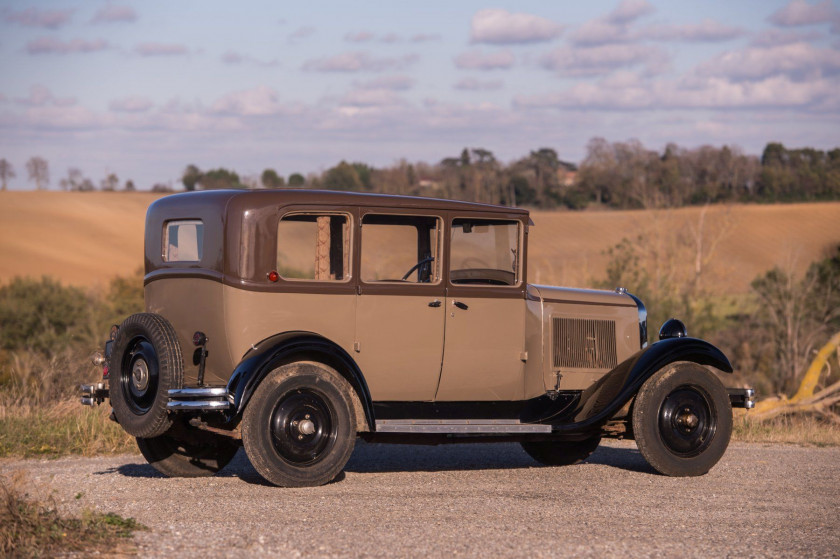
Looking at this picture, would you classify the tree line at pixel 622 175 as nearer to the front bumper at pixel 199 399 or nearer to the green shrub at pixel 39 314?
the green shrub at pixel 39 314

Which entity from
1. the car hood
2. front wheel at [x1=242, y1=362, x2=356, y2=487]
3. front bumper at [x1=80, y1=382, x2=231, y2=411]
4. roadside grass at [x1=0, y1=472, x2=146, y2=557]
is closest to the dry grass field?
the car hood

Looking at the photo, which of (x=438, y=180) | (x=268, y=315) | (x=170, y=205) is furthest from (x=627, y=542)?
(x=438, y=180)

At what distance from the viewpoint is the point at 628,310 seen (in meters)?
9.45

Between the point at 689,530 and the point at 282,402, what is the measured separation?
9.84 ft

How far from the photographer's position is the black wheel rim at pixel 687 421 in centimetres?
846

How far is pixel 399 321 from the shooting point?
7988 mm

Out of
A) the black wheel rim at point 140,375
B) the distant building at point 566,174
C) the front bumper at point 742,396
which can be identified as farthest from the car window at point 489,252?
the distant building at point 566,174

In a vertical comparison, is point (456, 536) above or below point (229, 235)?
below

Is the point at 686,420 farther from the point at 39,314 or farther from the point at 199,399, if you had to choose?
the point at 39,314

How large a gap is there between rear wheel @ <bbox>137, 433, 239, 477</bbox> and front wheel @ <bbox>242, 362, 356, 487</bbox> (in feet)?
4.00

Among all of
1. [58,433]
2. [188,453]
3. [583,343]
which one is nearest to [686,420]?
[583,343]

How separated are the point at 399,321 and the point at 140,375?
2054 millimetres

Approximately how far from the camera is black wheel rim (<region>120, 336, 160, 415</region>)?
24.5ft

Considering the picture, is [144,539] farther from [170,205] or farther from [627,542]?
[170,205]
